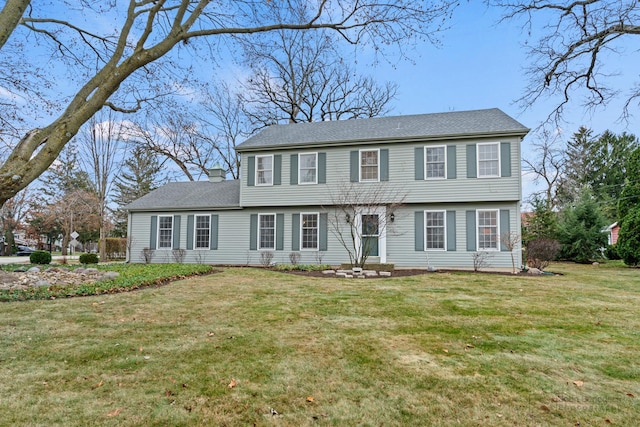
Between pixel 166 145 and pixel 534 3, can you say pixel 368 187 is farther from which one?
pixel 166 145

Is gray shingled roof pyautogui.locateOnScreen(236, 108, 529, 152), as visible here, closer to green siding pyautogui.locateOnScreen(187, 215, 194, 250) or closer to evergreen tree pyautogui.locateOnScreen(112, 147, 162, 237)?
green siding pyautogui.locateOnScreen(187, 215, 194, 250)

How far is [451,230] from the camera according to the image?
13031mm

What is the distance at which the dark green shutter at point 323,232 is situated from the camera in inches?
556

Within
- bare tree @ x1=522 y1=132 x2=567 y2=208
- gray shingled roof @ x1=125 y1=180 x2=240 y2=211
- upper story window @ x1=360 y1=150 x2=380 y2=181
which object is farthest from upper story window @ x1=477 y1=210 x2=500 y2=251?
bare tree @ x1=522 y1=132 x2=567 y2=208

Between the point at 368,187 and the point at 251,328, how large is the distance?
31.9 ft

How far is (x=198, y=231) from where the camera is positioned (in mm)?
15781

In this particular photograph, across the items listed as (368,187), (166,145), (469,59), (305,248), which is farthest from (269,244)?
(166,145)

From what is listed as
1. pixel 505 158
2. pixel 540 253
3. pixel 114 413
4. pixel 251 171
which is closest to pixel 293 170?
pixel 251 171

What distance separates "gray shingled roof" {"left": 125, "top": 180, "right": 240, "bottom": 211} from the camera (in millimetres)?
15672

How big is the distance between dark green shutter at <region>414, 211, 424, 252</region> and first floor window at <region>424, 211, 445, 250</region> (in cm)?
15

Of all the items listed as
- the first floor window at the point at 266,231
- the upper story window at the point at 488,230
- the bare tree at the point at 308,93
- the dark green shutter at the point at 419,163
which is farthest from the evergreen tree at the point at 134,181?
the upper story window at the point at 488,230

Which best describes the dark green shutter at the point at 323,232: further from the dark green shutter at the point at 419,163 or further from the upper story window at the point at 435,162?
the upper story window at the point at 435,162

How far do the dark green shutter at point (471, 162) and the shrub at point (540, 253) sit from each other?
161 inches

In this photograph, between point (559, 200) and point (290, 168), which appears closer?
point (290, 168)
